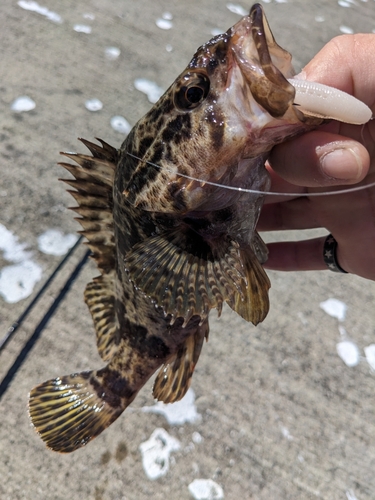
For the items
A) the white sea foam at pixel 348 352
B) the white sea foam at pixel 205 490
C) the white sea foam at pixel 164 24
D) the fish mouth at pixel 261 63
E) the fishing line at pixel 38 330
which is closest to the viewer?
the fish mouth at pixel 261 63

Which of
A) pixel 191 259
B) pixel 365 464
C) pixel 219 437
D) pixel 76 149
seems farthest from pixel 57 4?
pixel 365 464

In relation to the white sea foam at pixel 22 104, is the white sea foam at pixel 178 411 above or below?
below

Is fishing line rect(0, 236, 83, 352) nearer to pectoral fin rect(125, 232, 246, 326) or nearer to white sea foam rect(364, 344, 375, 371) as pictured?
pectoral fin rect(125, 232, 246, 326)

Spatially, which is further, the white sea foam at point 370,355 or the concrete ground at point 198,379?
the white sea foam at point 370,355

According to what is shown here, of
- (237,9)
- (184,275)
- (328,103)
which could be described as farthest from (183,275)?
(237,9)

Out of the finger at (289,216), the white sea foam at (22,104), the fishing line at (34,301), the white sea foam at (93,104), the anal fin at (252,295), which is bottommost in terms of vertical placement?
the fishing line at (34,301)

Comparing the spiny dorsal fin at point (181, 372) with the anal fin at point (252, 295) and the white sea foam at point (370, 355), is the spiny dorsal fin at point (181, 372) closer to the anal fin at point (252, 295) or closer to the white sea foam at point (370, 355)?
the anal fin at point (252, 295)

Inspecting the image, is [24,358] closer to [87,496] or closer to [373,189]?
[87,496]

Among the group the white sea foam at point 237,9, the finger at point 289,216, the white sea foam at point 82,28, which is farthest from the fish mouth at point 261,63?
the white sea foam at point 237,9

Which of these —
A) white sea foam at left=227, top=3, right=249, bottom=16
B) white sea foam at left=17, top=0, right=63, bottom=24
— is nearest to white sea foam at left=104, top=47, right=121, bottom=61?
white sea foam at left=17, top=0, right=63, bottom=24

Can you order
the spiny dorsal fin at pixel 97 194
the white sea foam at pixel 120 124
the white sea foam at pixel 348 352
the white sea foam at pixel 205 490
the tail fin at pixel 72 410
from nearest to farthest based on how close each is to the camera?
the spiny dorsal fin at pixel 97 194 → the tail fin at pixel 72 410 → the white sea foam at pixel 205 490 → the white sea foam at pixel 348 352 → the white sea foam at pixel 120 124
